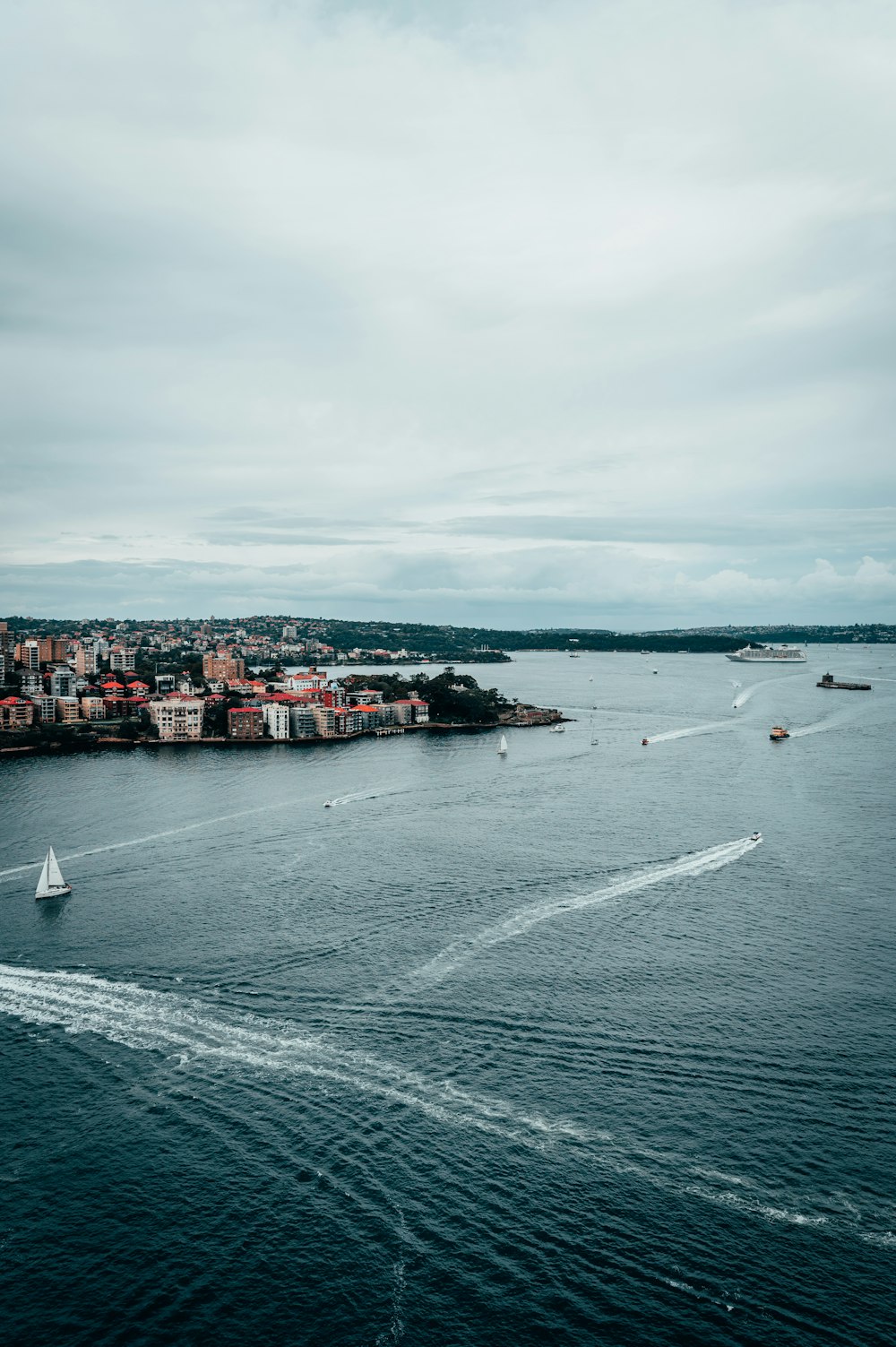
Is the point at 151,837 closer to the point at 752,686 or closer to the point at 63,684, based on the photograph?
the point at 63,684

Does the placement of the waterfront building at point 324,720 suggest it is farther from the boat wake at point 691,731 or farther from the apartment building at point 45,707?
the boat wake at point 691,731

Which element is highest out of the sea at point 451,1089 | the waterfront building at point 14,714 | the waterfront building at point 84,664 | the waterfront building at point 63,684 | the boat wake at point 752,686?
the waterfront building at point 84,664

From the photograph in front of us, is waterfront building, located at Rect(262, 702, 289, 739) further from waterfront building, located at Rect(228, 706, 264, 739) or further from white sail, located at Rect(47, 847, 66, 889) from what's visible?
white sail, located at Rect(47, 847, 66, 889)

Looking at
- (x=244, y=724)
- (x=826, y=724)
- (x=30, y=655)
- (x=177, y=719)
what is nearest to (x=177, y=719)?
(x=177, y=719)

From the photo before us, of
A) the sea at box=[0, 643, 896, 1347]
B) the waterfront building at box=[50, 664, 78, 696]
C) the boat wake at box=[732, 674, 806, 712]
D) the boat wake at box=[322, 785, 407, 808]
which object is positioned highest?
the waterfront building at box=[50, 664, 78, 696]

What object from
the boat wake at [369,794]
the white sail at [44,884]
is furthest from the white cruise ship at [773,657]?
the white sail at [44,884]

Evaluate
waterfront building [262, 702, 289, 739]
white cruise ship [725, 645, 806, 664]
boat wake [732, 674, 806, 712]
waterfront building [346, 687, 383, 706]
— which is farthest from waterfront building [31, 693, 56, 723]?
white cruise ship [725, 645, 806, 664]
